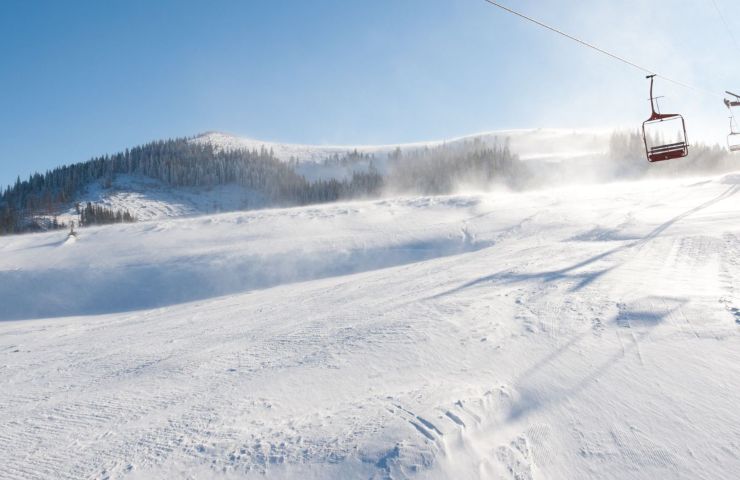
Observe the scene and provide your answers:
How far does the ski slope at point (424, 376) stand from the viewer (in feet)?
13.0

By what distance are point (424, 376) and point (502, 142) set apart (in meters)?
153

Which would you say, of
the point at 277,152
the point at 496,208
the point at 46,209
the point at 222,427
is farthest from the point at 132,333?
the point at 277,152

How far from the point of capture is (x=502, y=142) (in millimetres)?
147875

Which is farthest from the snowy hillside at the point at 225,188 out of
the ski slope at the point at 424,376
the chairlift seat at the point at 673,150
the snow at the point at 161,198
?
the chairlift seat at the point at 673,150

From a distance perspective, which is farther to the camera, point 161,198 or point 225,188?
point 225,188

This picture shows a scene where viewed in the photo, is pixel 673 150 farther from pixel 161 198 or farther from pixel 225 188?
pixel 225 188

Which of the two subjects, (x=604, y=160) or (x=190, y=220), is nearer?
(x=190, y=220)

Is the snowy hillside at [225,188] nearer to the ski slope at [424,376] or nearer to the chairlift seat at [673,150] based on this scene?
the ski slope at [424,376]

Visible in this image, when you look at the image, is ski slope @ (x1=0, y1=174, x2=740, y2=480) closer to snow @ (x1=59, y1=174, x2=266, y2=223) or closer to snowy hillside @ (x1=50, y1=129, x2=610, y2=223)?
snowy hillside @ (x1=50, y1=129, x2=610, y2=223)

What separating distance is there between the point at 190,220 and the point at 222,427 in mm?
23929

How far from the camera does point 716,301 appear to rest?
7.02m

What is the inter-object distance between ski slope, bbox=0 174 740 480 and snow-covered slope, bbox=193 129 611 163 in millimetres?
110852

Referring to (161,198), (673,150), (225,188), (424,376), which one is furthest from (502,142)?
(424,376)

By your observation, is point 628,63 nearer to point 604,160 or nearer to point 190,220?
point 190,220
